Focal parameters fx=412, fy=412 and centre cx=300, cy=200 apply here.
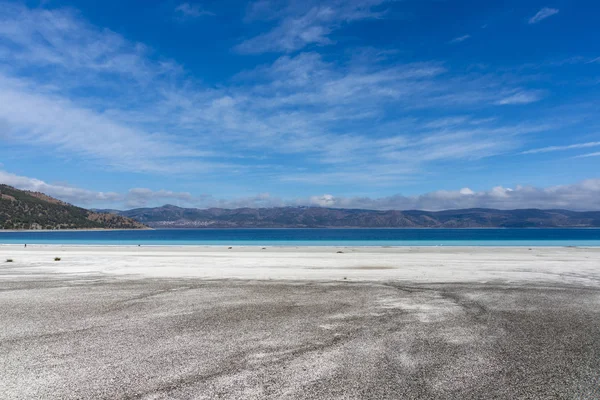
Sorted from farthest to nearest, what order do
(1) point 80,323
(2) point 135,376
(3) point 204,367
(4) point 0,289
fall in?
1. (4) point 0,289
2. (1) point 80,323
3. (3) point 204,367
4. (2) point 135,376

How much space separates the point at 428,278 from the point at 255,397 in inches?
604

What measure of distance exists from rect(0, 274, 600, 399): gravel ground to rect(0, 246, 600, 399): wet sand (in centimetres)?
3

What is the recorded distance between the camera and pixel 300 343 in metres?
7.99

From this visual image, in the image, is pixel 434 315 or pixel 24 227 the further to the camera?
pixel 24 227

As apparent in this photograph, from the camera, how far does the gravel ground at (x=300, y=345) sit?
5.77 meters

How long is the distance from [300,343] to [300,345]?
0.13 metres

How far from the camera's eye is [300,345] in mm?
7855

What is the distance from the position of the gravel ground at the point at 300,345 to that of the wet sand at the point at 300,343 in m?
0.03

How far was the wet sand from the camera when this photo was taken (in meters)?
5.80

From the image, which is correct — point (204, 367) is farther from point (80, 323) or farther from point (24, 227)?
point (24, 227)

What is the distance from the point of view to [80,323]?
981 cm

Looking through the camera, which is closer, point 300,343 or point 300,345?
point 300,345

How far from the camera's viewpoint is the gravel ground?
5770 millimetres

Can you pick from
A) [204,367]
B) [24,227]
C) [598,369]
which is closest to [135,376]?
[204,367]
